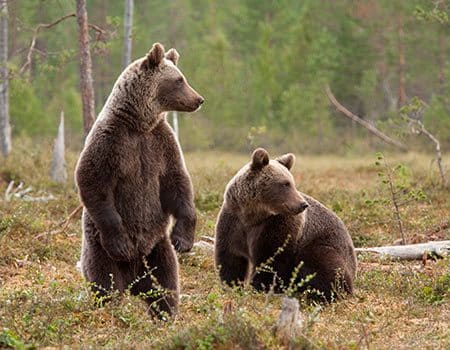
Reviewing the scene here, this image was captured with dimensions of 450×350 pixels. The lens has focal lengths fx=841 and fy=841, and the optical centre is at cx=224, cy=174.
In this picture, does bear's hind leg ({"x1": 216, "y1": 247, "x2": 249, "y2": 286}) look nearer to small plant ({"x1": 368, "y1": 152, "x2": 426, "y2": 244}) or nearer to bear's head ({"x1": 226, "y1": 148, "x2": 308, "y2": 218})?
bear's head ({"x1": 226, "y1": 148, "x2": 308, "y2": 218})

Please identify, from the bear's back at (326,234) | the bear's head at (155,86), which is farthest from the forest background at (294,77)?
the bear's head at (155,86)

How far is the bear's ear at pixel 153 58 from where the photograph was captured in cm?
688

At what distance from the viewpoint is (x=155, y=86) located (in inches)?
275

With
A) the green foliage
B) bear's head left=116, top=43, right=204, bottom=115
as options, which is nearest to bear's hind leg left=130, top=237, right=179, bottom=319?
bear's head left=116, top=43, right=204, bottom=115

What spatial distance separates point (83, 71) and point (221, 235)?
19.2 feet

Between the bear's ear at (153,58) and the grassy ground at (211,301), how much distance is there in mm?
1897

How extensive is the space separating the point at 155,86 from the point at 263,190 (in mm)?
1784

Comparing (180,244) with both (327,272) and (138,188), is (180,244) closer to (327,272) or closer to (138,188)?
(138,188)

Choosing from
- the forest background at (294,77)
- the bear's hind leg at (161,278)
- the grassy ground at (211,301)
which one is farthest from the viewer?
the forest background at (294,77)

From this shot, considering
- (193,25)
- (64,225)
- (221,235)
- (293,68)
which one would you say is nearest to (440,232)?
(221,235)

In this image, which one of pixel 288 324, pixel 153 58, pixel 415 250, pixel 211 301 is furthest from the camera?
pixel 415 250

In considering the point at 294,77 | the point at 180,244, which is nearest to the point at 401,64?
the point at 294,77

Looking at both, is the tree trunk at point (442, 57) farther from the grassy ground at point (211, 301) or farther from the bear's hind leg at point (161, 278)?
the bear's hind leg at point (161, 278)

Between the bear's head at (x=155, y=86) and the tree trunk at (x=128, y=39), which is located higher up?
the bear's head at (x=155, y=86)
